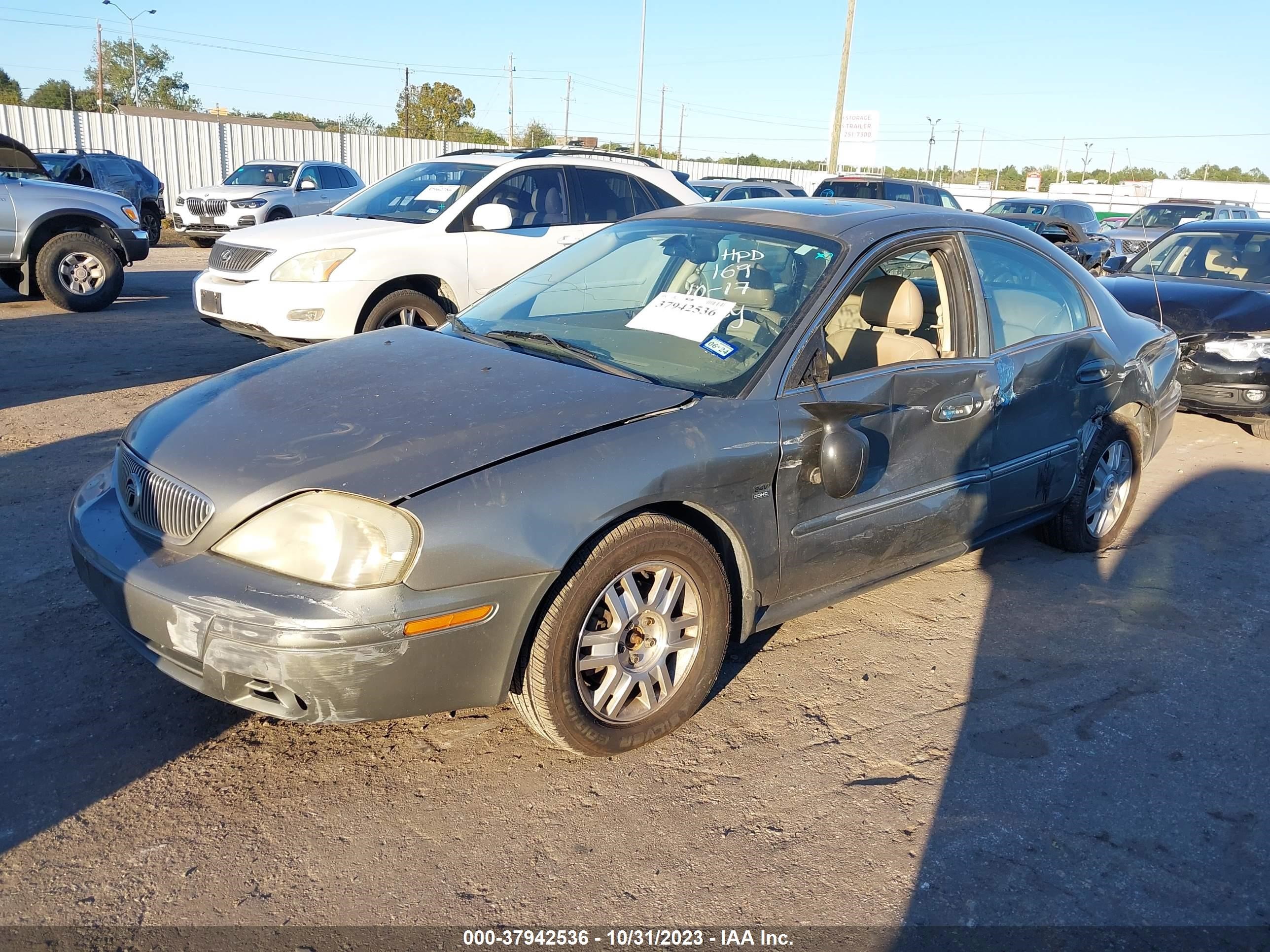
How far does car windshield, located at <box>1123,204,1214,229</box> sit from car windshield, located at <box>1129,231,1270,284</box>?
377 inches

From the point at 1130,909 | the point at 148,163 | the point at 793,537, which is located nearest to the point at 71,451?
the point at 793,537

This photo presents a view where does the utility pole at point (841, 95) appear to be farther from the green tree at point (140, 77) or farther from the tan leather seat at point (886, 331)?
the green tree at point (140, 77)

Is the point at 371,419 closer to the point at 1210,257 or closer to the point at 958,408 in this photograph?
the point at 958,408

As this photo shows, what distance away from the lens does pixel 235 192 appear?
19391 millimetres

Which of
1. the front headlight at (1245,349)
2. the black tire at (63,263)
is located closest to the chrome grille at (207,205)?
the black tire at (63,263)

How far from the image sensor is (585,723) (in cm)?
291

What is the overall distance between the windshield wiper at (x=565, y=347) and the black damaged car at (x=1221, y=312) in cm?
505

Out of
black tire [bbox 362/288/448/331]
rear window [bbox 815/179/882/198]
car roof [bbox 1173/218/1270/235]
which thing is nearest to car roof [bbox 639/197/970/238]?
black tire [bbox 362/288/448/331]

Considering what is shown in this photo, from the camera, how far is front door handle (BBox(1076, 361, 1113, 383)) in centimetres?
448

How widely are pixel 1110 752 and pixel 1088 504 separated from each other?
1.87 meters

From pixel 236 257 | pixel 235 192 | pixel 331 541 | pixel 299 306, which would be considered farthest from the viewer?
pixel 235 192

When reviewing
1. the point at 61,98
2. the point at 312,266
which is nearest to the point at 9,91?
the point at 61,98

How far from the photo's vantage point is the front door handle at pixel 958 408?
373cm

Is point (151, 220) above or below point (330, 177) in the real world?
below
